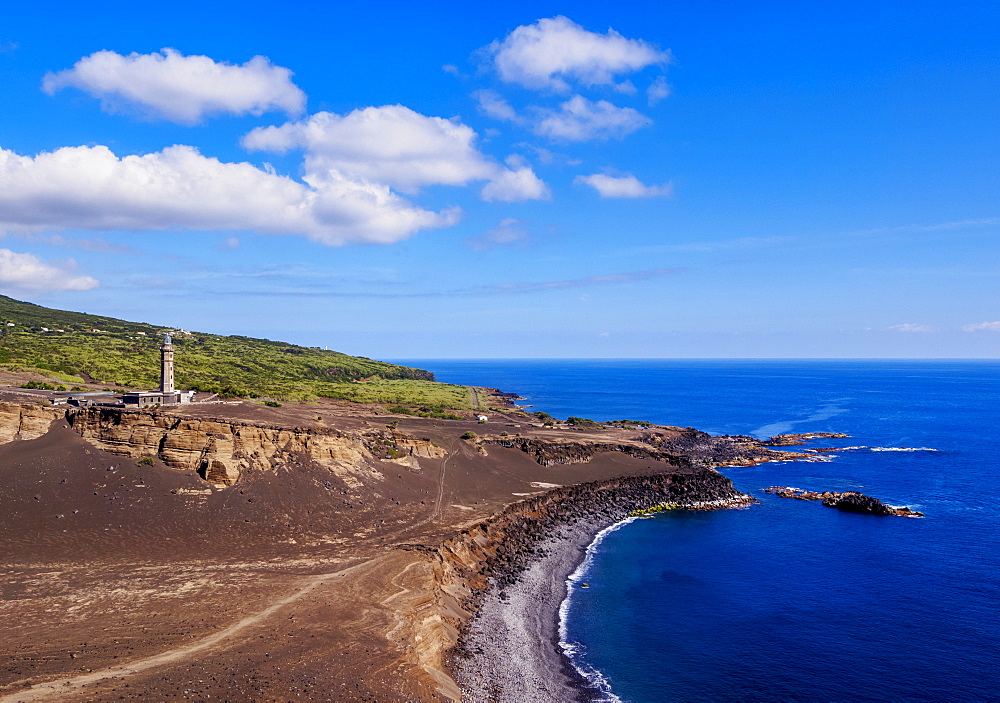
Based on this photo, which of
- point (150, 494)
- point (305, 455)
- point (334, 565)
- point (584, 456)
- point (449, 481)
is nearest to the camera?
point (334, 565)

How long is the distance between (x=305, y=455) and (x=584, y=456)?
38363mm

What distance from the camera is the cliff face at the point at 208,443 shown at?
41.4m

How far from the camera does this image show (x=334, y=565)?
3438 centimetres

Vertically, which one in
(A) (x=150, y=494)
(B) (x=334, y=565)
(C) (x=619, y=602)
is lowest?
(C) (x=619, y=602)

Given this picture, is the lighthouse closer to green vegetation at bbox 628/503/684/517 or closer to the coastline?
the coastline

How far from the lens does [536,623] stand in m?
34.2

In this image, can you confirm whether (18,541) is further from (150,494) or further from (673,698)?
(673,698)

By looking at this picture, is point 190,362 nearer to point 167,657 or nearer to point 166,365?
point 166,365

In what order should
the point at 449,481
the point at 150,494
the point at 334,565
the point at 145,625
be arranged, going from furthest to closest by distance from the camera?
the point at 449,481 < the point at 150,494 < the point at 334,565 < the point at 145,625

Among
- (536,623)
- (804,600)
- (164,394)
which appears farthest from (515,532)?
(164,394)

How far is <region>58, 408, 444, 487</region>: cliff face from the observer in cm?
4141

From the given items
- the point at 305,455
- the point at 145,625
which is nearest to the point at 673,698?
the point at 145,625

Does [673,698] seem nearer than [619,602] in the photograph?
Yes

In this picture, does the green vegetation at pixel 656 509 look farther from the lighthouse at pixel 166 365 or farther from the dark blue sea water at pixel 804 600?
the lighthouse at pixel 166 365
